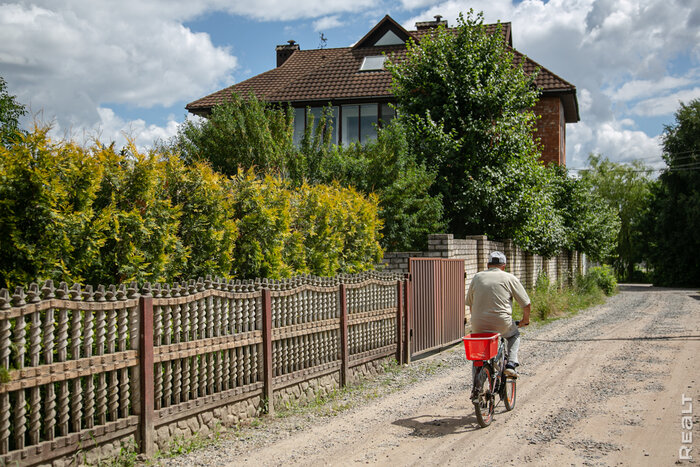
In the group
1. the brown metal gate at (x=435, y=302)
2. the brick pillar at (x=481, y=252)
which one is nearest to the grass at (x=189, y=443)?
the brown metal gate at (x=435, y=302)

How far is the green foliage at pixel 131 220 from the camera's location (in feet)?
18.5

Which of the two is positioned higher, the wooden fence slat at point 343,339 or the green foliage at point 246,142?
the green foliage at point 246,142

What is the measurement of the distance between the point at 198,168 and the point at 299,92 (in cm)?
2084

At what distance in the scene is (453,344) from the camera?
13.8 meters

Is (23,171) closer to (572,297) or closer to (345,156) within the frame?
(345,156)

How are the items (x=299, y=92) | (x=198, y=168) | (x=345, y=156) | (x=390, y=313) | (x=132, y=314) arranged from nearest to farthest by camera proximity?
(x=132, y=314), (x=198, y=168), (x=390, y=313), (x=345, y=156), (x=299, y=92)

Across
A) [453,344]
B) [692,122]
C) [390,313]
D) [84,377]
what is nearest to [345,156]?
[453,344]

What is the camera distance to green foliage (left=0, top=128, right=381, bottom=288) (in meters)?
5.64

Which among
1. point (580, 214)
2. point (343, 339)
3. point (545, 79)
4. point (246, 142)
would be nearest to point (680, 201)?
point (580, 214)

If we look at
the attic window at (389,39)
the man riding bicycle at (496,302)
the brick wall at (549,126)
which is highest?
the attic window at (389,39)

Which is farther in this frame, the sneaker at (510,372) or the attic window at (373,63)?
the attic window at (373,63)

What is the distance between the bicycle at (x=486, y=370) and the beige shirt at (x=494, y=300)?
0.40 feet

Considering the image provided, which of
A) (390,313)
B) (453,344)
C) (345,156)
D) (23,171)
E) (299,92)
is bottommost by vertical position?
(453,344)

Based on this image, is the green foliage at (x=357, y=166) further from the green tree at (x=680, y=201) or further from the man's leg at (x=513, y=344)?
the green tree at (x=680, y=201)
